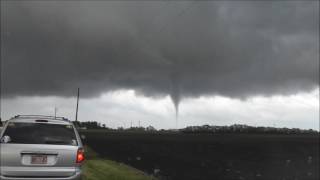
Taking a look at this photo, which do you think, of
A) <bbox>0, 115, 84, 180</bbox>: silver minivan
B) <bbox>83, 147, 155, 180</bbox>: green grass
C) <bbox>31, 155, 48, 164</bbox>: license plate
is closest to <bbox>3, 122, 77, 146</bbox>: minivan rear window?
<bbox>0, 115, 84, 180</bbox>: silver minivan

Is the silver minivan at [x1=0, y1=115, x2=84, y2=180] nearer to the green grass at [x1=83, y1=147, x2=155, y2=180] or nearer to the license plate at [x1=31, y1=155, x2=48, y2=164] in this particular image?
the license plate at [x1=31, y1=155, x2=48, y2=164]

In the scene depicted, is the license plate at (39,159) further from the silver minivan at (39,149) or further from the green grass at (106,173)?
the green grass at (106,173)

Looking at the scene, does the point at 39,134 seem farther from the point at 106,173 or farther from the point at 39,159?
the point at 106,173

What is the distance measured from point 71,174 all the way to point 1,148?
1738 millimetres

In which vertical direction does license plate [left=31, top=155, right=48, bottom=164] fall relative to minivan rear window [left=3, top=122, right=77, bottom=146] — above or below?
below

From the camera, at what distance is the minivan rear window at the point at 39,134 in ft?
37.2

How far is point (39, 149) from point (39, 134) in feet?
1.39

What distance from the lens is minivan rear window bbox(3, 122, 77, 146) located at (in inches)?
447

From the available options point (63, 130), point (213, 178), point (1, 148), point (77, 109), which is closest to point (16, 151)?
point (1, 148)

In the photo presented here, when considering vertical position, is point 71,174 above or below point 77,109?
below

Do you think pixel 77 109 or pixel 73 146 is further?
pixel 77 109

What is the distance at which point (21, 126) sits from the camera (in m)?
11.5

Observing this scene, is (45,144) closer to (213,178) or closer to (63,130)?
(63,130)

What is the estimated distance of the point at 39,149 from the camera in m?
11.2
